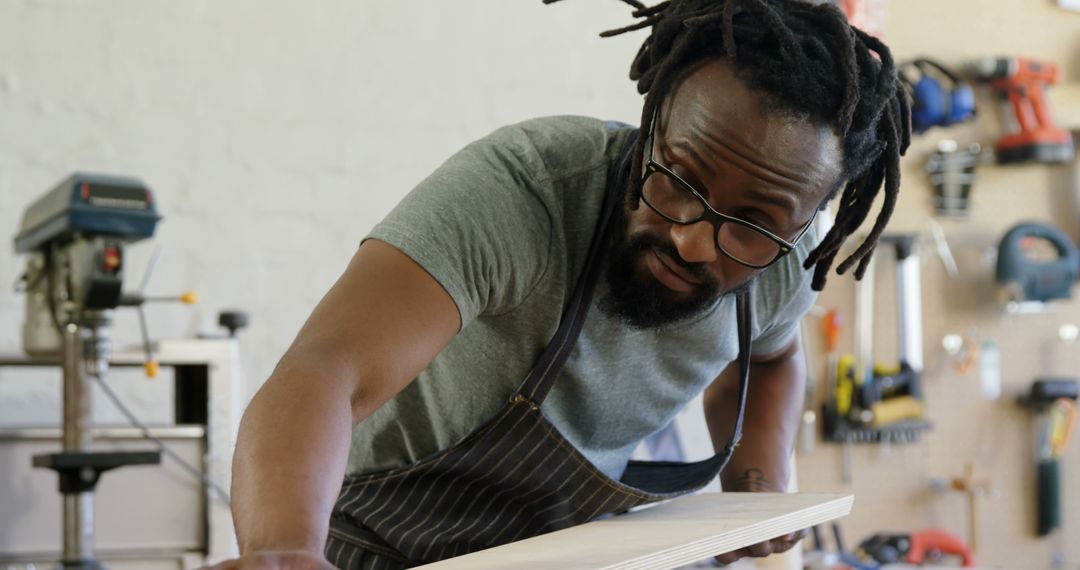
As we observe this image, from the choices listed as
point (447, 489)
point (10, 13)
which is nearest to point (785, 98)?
point (447, 489)

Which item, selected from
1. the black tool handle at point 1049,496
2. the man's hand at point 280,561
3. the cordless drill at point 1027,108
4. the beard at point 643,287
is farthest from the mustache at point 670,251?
the black tool handle at point 1049,496

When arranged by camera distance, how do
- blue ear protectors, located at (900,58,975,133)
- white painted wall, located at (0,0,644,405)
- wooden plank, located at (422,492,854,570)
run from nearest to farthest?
wooden plank, located at (422,492,854,570) → white painted wall, located at (0,0,644,405) → blue ear protectors, located at (900,58,975,133)

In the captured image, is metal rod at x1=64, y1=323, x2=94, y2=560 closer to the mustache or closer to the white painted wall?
the white painted wall

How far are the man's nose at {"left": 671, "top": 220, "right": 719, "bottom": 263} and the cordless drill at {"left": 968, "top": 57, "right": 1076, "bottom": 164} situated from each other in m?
2.54

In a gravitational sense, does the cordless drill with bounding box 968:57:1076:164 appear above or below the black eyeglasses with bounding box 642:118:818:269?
above

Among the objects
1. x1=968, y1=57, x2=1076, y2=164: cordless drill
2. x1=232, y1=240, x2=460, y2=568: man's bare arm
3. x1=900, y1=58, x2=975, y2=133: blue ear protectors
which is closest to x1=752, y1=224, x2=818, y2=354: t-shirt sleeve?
x1=232, y1=240, x2=460, y2=568: man's bare arm

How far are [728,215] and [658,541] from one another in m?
0.28

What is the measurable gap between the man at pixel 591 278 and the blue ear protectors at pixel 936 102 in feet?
6.15

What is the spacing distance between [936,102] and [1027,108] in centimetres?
49

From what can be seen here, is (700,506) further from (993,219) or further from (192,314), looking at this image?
(993,219)

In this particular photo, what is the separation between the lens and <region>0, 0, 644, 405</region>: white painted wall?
8.27 ft

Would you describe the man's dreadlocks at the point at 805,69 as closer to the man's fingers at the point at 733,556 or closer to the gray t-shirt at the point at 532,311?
the gray t-shirt at the point at 532,311

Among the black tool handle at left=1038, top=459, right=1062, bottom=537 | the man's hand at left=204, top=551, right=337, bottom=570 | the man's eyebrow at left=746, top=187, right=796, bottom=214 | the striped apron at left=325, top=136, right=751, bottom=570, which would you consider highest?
the man's eyebrow at left=746, top=187, right=796, bottom=214

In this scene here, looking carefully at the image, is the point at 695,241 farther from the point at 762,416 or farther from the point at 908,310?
the point at 908,310
